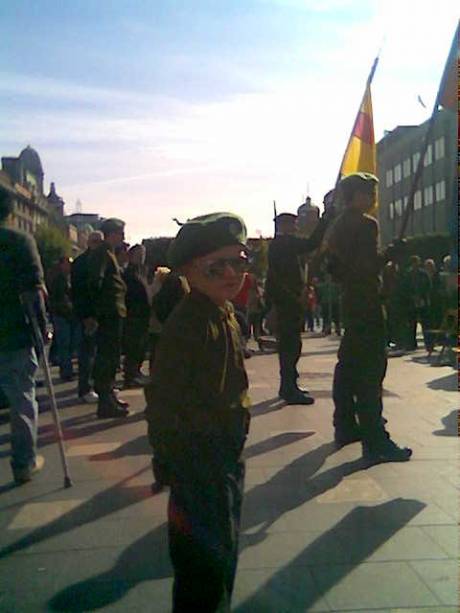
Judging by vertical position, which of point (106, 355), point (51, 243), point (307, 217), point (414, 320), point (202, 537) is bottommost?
point (202, 537)

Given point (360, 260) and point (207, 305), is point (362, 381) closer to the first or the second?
point (360, 260)

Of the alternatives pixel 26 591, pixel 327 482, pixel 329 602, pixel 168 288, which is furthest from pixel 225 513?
pixel 168 288

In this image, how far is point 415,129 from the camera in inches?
2382

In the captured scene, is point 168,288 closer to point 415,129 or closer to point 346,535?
point 346,535

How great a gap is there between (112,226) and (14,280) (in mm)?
2542

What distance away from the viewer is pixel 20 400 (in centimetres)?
516

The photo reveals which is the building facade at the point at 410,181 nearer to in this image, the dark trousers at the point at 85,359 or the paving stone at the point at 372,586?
the dark trousers at the point at 85,359

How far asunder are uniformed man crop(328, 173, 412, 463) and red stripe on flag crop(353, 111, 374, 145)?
187cm

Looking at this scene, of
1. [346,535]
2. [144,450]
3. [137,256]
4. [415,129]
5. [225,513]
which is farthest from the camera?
[415,129]

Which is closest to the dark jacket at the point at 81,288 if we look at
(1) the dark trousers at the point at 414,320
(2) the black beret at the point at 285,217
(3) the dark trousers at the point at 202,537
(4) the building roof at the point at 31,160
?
(2) the black beret at the point at 285,217

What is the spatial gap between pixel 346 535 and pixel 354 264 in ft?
7.05

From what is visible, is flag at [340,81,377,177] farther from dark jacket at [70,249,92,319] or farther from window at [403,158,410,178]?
window at [403,158,410,178]

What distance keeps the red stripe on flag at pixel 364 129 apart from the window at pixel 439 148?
46925 mm

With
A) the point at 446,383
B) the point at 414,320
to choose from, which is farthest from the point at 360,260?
the point at 414,320
